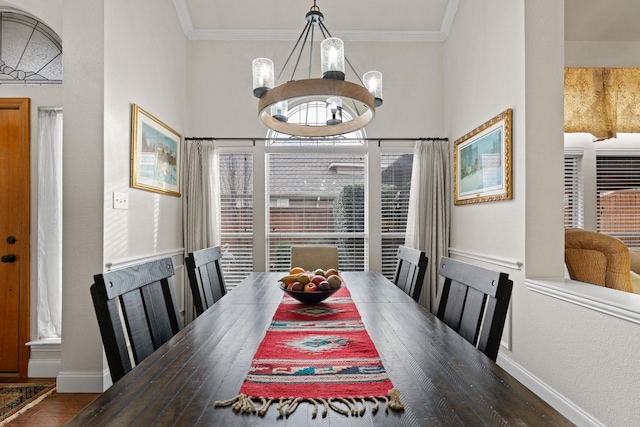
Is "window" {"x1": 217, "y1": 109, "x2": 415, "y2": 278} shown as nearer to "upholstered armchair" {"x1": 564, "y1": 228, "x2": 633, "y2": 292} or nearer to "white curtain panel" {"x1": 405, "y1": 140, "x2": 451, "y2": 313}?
"white curtain panel" {"x1": 405, "y1": 140, "x2": 451, "y2": 313}


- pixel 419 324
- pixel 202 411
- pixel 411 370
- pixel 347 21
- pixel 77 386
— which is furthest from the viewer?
pixel 347 21

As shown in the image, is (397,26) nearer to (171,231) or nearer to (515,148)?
(515,148)

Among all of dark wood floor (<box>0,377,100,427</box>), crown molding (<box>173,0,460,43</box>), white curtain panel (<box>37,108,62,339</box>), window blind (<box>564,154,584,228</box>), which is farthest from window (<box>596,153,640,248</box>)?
white curtain panel (<box>37,108,62,339</box>)

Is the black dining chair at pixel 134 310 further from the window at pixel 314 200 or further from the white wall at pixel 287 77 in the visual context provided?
the white wall at pixel 287 77

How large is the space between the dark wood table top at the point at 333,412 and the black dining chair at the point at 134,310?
130 millimetres

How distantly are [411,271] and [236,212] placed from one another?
7.48 ft

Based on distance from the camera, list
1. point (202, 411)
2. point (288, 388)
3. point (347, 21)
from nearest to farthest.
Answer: point (202, 411) < point (288, 388) < point (347, 21)

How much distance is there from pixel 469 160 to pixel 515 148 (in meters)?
0.78

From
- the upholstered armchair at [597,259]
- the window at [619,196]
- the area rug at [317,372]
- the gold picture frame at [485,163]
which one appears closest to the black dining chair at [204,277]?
the area rug at [317,372]

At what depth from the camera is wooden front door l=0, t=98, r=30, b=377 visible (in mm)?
2711

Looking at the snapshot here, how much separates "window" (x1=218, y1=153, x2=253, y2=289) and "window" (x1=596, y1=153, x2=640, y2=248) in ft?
13.1

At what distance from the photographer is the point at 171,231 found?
3.54 meters

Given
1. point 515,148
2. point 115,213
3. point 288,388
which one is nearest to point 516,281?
point 515,148

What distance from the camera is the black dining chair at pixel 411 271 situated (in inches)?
86.0
